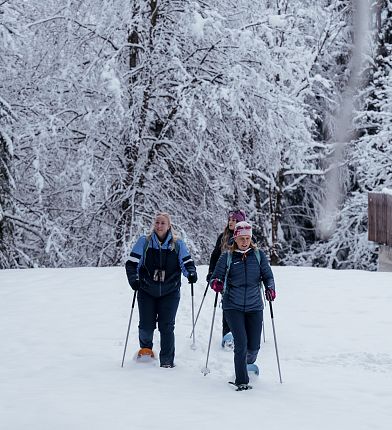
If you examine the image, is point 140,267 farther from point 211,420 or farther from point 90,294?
point 90,294

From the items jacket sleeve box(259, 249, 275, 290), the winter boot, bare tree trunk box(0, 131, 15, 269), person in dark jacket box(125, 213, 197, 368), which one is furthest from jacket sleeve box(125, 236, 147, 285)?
bare tree trunk box(0, 131, 15, 269)

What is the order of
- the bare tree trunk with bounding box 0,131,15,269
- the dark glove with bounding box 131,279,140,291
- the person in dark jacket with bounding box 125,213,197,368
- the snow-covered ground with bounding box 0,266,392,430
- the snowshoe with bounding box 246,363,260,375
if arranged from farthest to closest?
1. the bare tree trunk with bounding box 0,131,15,269
2. the person in dark jacket with bounding box 125,213,197,368
3. the dark glove with bounding box 131,279,140,291
4. the snowshoe with bounding box 246,363,260,375
5. the snow-covered ground with bounding box 0,266,392,430

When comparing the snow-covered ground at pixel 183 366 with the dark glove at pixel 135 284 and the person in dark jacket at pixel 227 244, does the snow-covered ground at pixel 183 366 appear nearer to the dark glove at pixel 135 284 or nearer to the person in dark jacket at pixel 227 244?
the person in dark jacket at pixel 227 244

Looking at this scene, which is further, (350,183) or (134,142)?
(350,183)

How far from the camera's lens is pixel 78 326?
10.3 meters

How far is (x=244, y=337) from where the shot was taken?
24.2ft

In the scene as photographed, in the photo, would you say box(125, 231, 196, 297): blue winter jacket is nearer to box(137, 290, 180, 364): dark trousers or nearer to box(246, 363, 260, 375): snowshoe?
box(137, 290, 180, 364): dark trousers

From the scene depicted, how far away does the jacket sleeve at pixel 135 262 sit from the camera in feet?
26.4

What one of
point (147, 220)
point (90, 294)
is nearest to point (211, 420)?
point (90, 294)

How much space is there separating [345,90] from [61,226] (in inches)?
537

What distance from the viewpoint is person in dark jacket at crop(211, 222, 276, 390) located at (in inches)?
294

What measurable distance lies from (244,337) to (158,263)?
1324 mm

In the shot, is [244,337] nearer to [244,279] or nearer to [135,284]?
[244,279]

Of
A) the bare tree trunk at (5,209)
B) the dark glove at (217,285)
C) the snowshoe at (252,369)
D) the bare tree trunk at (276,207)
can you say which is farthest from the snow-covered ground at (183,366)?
the bare tree trunk at (276,207)
